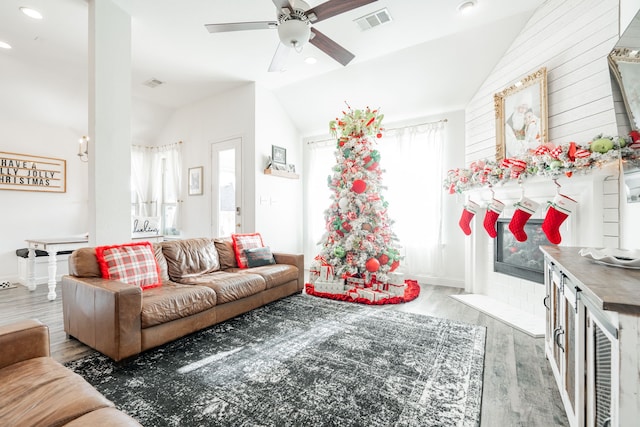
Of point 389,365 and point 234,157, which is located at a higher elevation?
point 234,157

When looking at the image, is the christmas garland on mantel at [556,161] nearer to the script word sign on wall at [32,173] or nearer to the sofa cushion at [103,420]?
the sofa cushion at [103,420]

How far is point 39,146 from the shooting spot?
486 cm

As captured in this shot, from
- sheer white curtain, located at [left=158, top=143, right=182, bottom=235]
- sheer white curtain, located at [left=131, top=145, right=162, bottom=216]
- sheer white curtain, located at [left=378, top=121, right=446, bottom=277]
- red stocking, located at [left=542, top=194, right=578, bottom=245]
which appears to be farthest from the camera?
sheer white curtain, located at [left=131, top=145, right=162, bottom=216]

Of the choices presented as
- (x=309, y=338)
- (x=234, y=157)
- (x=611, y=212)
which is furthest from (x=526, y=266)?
(x=234, y=157)

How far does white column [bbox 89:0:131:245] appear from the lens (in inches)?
109

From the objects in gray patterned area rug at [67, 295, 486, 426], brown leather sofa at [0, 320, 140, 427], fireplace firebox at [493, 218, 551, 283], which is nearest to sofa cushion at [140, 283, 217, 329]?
gray patterned area rug at [67, 295, 486, 426]

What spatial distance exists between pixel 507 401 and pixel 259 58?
4331 mm

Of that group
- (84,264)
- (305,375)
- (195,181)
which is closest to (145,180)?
(195,181)

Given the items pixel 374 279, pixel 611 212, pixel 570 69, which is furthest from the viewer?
pixel 374 279

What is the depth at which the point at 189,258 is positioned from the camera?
126 inches

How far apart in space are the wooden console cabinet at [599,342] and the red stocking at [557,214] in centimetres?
101

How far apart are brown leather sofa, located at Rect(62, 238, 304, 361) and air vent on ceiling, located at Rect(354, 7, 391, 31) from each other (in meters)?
2.91

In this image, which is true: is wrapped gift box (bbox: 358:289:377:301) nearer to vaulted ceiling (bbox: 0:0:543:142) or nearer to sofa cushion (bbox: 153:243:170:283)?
sofa cushion (bbox: 153:243:170:283)

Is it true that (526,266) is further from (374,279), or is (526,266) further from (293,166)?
(293,166)
